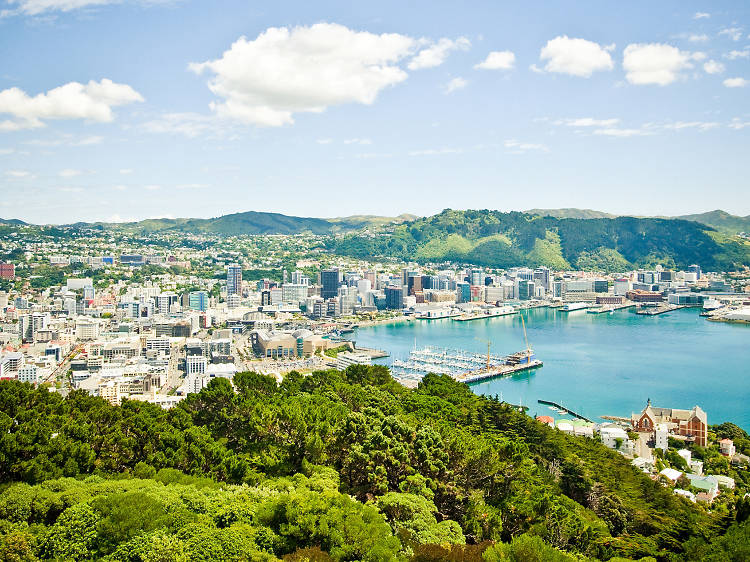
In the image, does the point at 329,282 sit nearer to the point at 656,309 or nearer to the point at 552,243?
the point at 656,309

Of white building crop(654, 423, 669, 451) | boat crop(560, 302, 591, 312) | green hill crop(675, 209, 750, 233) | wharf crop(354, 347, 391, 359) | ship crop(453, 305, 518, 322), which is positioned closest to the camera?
white building crop(654, 423, 669, 451)

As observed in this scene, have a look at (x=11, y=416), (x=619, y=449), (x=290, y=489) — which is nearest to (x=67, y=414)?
(x=11, y=416)

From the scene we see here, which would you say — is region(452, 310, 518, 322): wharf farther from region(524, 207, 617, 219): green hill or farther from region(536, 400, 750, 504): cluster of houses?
region(524, 207, 617, 219): green hill

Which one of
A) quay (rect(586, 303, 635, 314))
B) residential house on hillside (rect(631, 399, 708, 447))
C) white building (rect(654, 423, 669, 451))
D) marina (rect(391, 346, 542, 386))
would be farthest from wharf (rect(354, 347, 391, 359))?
quay (rect(586, 303, 635, 314))

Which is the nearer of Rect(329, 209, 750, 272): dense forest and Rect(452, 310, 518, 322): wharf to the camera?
Rect(452, 310, 518, 322): wharf

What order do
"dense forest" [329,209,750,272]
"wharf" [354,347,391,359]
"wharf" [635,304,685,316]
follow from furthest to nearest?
"dense forest" [329,209,750,272]
"wharf" [635,304,685,316]
"wharf" [354,347,391,359]

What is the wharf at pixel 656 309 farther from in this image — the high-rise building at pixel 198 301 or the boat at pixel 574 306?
the high-rise building at pixel 198 301

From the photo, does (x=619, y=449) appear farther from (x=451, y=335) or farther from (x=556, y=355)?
(x=451, y=335)

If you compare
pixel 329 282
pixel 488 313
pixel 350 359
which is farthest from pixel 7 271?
pixel 488 313
